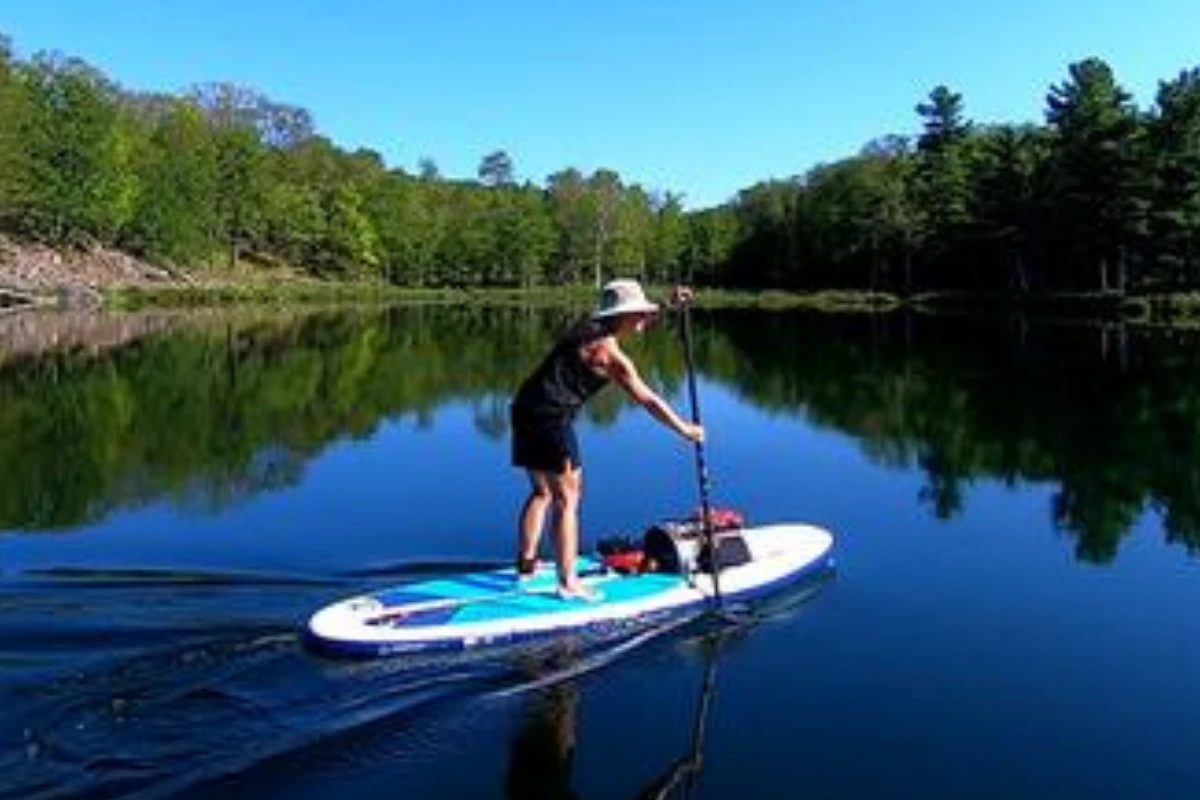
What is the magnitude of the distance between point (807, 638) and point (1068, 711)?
2.44m

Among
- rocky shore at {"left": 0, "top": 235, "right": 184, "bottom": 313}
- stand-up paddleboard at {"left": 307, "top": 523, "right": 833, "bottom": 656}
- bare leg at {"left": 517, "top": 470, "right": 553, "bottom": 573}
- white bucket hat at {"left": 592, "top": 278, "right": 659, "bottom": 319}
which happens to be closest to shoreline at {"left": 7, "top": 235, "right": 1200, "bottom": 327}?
rocky shore at {"left": 0, "top": 235, "right": 184, "bottom": 313}

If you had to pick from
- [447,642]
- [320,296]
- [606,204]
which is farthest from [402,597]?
[606,204]

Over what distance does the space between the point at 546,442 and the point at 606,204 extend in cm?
14480

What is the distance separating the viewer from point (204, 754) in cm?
936

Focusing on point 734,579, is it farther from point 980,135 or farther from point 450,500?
point 980,135

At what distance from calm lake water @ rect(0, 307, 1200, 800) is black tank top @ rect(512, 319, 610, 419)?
78.4 inches

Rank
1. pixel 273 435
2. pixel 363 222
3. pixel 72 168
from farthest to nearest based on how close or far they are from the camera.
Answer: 1. pixel 363 222
2. pixel 72 168
3. pixel 273 435

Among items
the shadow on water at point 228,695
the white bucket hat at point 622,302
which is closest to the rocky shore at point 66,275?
the shadow on water at point 228,695

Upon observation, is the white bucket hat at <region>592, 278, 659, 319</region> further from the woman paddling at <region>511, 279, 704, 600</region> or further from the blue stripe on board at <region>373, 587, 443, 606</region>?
the blue stripe on board at <region>373, 587, 443, 606</region>

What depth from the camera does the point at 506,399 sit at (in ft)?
111

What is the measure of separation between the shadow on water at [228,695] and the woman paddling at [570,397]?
37.4 inches

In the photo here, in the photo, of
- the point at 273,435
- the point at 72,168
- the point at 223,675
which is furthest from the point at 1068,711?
the point at 72,168

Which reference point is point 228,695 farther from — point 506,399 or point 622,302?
point 506,399

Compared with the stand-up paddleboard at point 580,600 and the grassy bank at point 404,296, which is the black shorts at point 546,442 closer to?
the stand-up paddleboard at point 580,600
